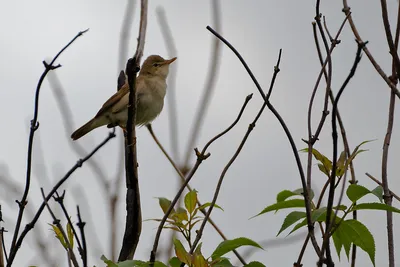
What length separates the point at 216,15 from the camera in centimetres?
348

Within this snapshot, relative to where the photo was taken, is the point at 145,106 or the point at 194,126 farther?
the point at 145,106

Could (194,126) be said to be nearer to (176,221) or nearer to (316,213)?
(176,221)

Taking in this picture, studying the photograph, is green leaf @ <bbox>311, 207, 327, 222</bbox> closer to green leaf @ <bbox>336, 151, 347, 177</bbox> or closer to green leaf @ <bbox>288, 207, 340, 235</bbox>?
green leaf @ <bbox>288, 207, 340, 235</bbox>

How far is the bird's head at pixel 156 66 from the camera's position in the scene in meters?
7.19

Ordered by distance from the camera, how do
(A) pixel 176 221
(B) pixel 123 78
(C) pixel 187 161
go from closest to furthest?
(A) pixel 176 221 → (C) pixel 187 161 → (B) pixel 123 78

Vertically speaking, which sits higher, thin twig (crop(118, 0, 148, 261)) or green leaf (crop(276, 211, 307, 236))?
thin twig (crop(118, 0, 148, 261))

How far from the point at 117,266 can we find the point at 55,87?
7.13ft

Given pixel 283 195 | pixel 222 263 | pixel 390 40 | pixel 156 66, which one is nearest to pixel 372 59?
pixel 390 40

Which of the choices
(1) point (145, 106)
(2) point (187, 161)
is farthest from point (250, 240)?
(1) point (145, 106)

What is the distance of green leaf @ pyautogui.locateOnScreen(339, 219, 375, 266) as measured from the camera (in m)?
1.72

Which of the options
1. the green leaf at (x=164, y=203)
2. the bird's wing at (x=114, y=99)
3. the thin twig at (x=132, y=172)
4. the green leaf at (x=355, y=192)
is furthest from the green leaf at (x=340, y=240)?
the bird's wing at (x=114, y=99)

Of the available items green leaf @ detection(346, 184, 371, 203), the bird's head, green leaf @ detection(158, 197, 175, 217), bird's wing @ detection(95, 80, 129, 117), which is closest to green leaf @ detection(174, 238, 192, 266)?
green leaf @ detection(158, 197, 175, 217)

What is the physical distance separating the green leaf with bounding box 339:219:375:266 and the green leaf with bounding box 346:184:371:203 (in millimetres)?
73

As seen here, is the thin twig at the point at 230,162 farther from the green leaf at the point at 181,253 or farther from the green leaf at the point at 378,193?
the green leaf at the point at 378,193
